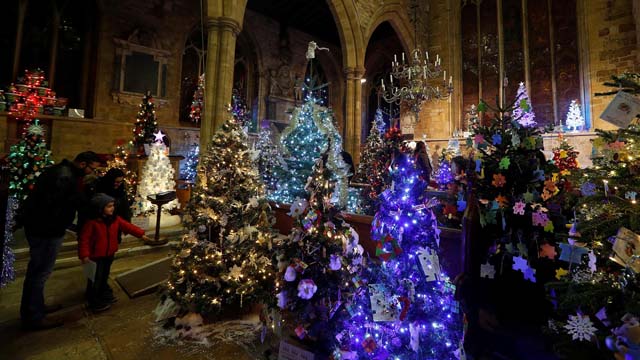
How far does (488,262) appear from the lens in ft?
6.73

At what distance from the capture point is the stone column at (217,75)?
5.80 m

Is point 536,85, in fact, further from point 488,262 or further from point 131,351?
point 131,351

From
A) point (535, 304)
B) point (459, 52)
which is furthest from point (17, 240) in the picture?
point (459, 52)

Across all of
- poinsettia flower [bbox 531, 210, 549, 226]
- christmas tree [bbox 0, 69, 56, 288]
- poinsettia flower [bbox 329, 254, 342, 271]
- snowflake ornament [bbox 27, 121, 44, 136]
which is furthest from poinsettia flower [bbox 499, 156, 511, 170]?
snowflake ornament [bbox 27, 121, 44, 136]

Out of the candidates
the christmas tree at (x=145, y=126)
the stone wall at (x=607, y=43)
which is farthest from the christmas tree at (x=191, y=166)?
the stone wall at (x=607, y=43)

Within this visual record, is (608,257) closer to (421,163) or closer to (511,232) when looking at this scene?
(511,232)

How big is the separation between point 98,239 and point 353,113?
803 centimetres

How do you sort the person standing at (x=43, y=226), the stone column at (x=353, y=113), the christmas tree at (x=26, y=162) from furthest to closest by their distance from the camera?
the stone column at (x=353, y=113) → the christmas tree at (x=26, y=162) → the person standing at (x=43, y=226)

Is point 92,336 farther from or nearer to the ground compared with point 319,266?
nearer to the ground

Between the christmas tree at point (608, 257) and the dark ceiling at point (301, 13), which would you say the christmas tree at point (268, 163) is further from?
the dark ceiling at point (301, 13)

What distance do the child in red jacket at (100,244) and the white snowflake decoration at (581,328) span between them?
3.74m

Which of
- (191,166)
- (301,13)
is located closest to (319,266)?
(191,166)

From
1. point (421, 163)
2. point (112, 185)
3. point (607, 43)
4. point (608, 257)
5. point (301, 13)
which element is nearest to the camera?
point (608, 257)

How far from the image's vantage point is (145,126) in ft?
26.7
